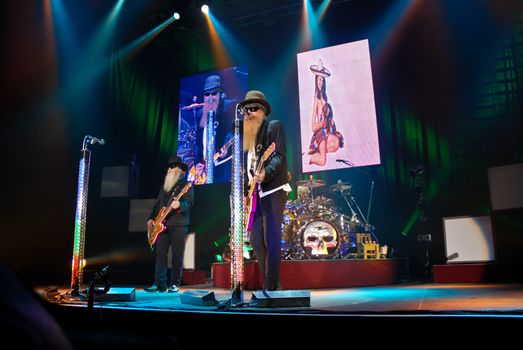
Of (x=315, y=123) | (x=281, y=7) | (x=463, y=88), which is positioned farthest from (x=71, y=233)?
(x=463, y=88)

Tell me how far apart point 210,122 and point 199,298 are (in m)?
6.77

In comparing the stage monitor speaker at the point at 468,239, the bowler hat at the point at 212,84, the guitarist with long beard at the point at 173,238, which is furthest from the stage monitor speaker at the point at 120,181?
the stage monitor speaker at the point at 468,239

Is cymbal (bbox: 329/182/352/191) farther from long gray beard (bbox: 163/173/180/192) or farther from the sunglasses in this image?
the sunglasses

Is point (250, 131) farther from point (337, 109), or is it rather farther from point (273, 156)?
point (337, 109)

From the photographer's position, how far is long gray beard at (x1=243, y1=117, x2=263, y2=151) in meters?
3.83

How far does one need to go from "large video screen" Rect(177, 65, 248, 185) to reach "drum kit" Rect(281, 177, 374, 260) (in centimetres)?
227

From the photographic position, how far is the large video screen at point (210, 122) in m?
9.16

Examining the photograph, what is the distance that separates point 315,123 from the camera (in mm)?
8547

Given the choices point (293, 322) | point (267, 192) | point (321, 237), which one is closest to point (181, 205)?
point (267, 192)

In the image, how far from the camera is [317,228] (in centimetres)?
644

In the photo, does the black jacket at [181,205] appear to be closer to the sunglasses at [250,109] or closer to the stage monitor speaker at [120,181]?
the sunglasses at [250,109]

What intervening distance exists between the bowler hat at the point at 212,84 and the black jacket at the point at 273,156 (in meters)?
6.10

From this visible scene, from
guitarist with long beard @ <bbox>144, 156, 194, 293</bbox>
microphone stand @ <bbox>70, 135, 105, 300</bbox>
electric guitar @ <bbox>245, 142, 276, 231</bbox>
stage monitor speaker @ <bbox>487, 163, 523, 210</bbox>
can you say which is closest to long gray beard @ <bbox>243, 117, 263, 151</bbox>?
electric guitar @ <bbox>245, 142, 276, 231</bbox>

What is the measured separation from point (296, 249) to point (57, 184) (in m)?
5.05
